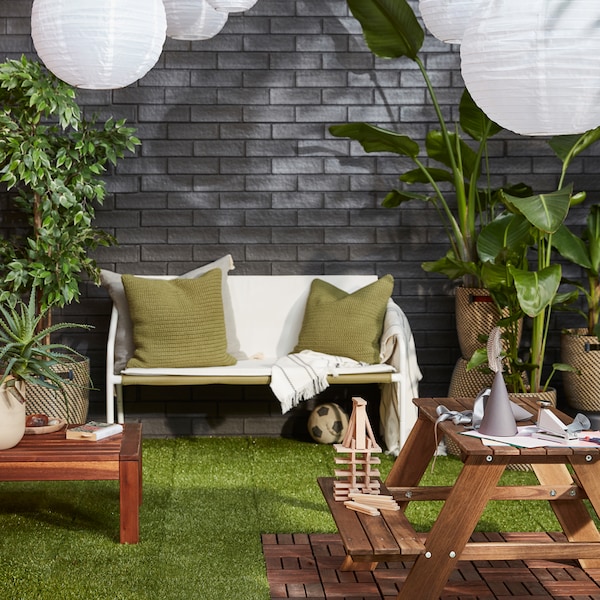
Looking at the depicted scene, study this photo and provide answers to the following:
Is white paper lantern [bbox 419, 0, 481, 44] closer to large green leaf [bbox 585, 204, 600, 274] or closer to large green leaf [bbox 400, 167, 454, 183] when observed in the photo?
large green leaf [bbox 400, 167, 454, 183]

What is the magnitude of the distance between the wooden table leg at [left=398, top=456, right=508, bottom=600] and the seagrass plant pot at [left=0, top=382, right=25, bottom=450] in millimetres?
1588

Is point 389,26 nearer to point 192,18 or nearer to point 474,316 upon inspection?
point 192,18

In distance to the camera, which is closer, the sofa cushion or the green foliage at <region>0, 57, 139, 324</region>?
the green foliage at <region>0, 57, 139, 324</region>

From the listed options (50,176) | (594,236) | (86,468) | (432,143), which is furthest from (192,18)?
(594,236)

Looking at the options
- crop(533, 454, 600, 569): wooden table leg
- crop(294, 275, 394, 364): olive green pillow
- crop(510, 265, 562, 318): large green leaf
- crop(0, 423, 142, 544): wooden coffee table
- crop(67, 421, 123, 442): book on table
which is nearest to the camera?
crop(533, 454, 600, 569): wooden table leg

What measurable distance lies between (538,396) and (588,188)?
58.8 inches

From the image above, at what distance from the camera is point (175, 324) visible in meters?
5.04

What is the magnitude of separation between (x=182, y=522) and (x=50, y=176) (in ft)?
Result: 6.27

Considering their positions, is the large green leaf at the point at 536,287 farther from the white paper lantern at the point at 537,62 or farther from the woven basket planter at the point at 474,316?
the white paper lantern at the point at 537,62

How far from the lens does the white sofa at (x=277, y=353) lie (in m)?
4.89

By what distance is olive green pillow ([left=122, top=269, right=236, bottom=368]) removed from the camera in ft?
16.4

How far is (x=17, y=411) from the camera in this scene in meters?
3.59

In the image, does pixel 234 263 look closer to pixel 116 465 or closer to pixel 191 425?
pixel 191 425

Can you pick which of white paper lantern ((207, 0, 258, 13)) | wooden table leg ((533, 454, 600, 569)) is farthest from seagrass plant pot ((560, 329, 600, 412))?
white paper lantern ((207, 0, 258, 13))
